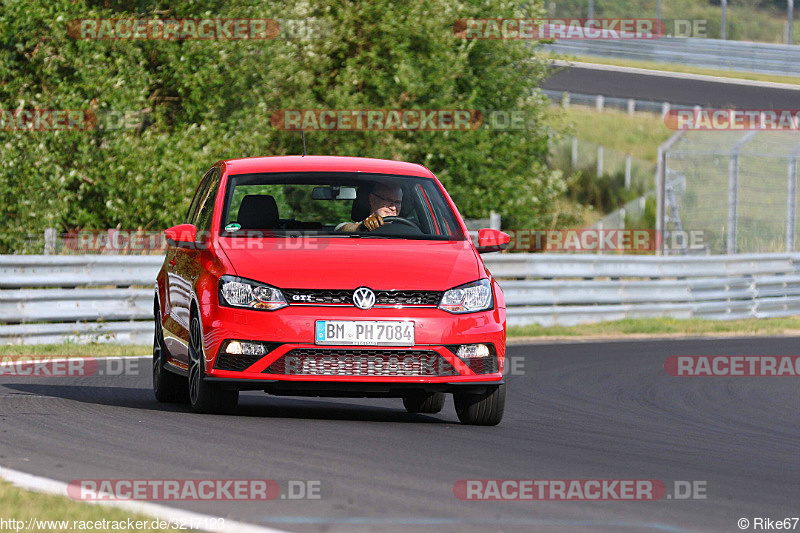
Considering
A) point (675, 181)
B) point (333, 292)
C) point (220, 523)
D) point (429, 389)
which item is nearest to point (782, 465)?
point (429, 389)

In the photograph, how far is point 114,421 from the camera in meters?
8.89

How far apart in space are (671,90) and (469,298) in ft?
129

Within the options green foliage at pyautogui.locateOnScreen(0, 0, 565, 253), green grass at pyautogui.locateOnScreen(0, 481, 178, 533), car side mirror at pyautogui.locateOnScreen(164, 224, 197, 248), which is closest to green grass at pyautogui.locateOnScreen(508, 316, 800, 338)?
green foliage at pyautogui.locateOnScreen(0, 0, 565, 253)

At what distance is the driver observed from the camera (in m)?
9.79

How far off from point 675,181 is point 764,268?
3509mm

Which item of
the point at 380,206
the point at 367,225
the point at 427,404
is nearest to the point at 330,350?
the point at 367,225

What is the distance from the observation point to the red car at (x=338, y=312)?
8.61m

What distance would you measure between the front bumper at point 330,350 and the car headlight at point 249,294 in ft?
0.14

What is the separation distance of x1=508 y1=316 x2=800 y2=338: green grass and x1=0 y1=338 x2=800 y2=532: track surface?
760cm

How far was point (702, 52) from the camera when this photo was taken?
4875 cm

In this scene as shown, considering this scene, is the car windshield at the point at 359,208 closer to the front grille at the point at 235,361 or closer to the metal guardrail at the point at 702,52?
the front grille at the point at 235,361

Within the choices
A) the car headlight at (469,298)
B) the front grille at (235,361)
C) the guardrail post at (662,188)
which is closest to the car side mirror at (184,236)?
the front grille at (235,361)

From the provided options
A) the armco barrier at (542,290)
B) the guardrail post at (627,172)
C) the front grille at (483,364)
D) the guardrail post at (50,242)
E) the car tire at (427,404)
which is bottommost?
the guardrail post at (627,172)

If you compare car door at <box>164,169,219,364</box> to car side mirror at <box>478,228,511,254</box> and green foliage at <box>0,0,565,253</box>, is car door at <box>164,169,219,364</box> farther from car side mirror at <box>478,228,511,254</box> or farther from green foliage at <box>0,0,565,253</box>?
green foliage at <box>0,0,565,253</box>
